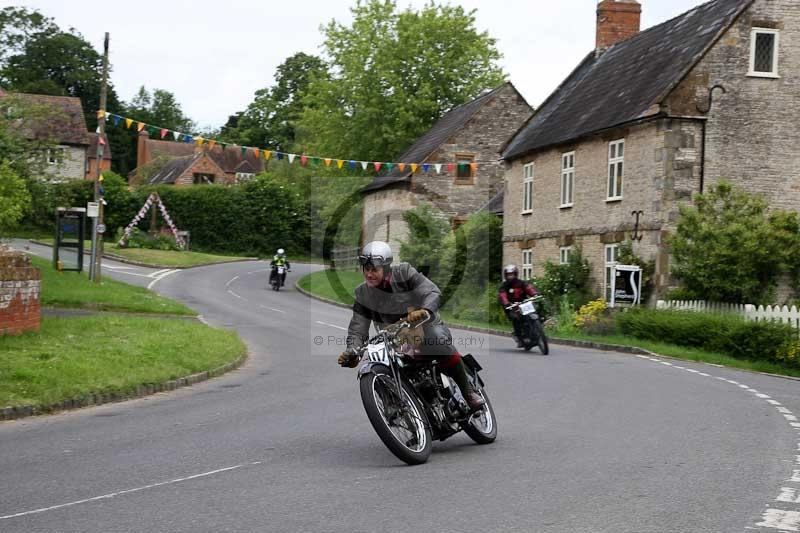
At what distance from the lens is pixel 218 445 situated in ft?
32.3

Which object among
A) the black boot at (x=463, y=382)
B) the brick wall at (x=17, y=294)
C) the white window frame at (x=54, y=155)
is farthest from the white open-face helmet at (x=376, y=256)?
the white window frame at (x=54, y=155)

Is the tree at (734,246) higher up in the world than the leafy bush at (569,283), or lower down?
higher up

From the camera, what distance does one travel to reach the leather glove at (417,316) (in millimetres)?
8555

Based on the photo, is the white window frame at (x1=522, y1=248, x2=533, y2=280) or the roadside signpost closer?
the roadside signpost

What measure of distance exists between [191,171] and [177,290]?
187 feet

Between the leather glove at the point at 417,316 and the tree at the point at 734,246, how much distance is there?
1917 centimetres

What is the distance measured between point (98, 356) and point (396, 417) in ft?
29.5

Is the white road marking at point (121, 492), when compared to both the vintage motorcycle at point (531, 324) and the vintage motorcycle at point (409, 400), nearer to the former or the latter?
the vintage motorcycle at point (409, 400)

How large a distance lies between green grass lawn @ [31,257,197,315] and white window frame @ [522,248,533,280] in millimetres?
14065

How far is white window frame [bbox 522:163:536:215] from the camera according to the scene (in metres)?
39.8

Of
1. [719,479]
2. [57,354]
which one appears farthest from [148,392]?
[719,479]

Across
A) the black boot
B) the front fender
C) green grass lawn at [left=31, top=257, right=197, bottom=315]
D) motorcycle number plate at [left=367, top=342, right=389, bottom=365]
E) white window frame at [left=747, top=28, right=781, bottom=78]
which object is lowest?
green grass lawn at [left=31, top=257, right=197, bottom=315]

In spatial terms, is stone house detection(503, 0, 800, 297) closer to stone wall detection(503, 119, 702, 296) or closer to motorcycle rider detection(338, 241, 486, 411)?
stone wall detection(503, 119, 702, 296)

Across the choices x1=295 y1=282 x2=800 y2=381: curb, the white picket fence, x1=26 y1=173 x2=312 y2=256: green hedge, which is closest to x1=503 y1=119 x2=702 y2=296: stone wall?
the white picket fence
